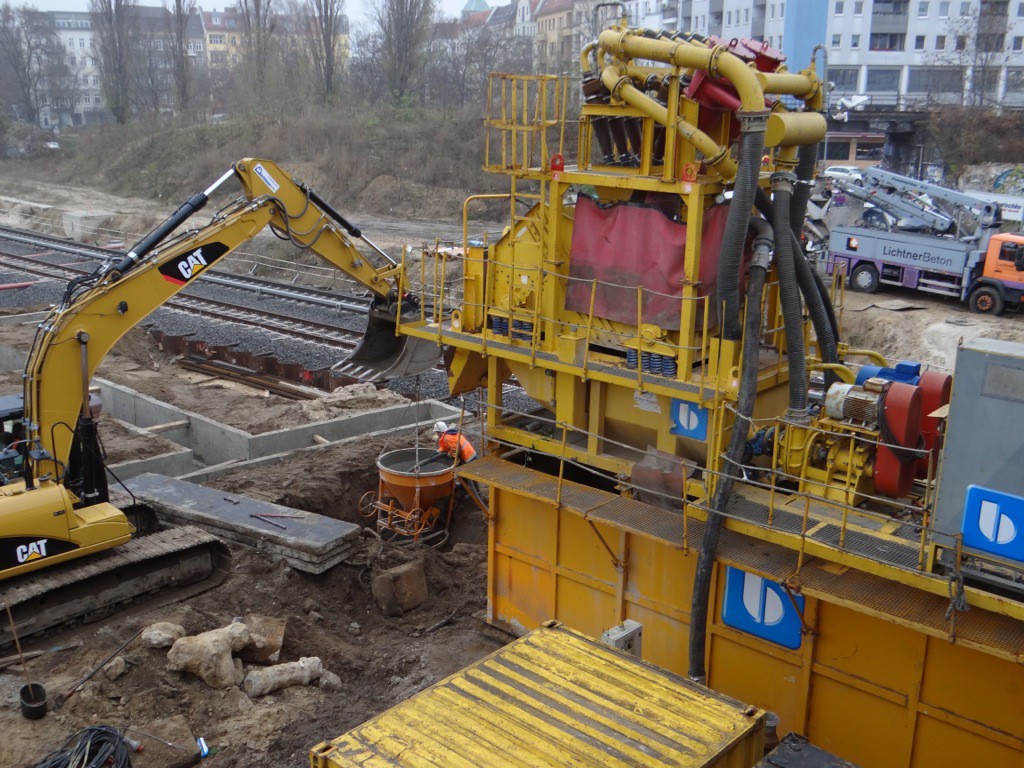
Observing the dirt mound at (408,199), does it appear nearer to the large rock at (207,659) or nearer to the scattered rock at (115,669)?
the large rock at (207,659)

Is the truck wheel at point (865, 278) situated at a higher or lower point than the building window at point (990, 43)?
lower

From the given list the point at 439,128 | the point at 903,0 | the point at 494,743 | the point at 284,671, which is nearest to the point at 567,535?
the point at 284,671

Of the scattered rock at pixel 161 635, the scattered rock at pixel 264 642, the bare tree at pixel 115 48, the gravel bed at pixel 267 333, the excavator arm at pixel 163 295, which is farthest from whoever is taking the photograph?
the bare tree at pixel 115 48

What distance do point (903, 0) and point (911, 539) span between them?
6393cm

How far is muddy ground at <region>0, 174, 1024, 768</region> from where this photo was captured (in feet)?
27.9

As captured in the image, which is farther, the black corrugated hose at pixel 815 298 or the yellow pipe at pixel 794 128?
the black corrugated hose at pixel 815 298

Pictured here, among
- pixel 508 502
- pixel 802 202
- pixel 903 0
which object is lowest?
pixel 508 502

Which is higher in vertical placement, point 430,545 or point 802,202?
point 802,202

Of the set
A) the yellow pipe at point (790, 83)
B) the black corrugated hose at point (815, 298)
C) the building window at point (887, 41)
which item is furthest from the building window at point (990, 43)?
the black corrugated hose at point (815, 298)

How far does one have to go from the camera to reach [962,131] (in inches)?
1889

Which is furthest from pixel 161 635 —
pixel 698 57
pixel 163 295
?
pixel 698 57

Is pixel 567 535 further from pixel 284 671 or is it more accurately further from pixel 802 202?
pixel 802 202

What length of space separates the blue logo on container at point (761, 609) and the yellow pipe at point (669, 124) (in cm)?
364

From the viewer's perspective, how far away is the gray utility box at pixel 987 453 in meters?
6.43
